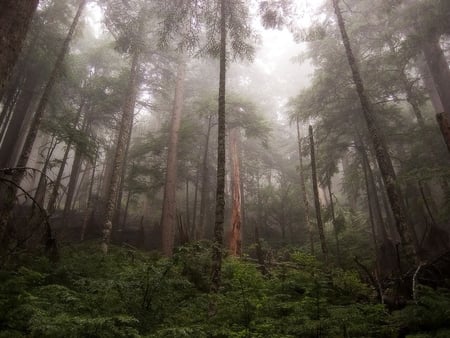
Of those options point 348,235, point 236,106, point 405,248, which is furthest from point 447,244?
point 236,106

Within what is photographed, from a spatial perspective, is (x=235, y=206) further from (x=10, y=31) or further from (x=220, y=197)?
(x=10, y=31)

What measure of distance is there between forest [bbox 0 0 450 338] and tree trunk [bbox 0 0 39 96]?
2 cm

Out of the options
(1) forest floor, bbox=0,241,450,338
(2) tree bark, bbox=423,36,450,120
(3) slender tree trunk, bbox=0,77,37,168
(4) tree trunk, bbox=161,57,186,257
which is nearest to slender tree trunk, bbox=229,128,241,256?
(4) tree trunk, bbox=161,57,186,257

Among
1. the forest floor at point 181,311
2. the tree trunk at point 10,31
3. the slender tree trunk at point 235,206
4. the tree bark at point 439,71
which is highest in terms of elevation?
the tree bark at point 439,71

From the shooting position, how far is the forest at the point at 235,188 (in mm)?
5605

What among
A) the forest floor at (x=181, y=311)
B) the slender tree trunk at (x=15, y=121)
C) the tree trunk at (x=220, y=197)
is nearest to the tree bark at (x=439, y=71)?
the tree trunk at (x=220, y=197)

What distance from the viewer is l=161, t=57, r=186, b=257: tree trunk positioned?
15.5 meters

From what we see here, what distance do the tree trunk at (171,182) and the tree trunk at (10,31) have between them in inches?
485

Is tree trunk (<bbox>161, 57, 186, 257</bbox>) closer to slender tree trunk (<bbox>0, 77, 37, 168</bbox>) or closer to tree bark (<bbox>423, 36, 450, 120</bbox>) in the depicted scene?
slender tree trunk (<bbox>0, 77, 37, 168</bbox>)

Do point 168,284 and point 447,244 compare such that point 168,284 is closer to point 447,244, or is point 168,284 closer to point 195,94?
point 447,244

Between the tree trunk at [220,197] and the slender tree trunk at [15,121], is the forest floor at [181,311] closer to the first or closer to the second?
the tree trunk at [220,197]

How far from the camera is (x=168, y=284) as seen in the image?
6.54 metres

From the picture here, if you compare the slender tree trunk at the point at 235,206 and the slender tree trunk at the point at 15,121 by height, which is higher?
the slender tree trunk at the point at 15,121

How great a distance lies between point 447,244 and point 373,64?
8459 millimetres
